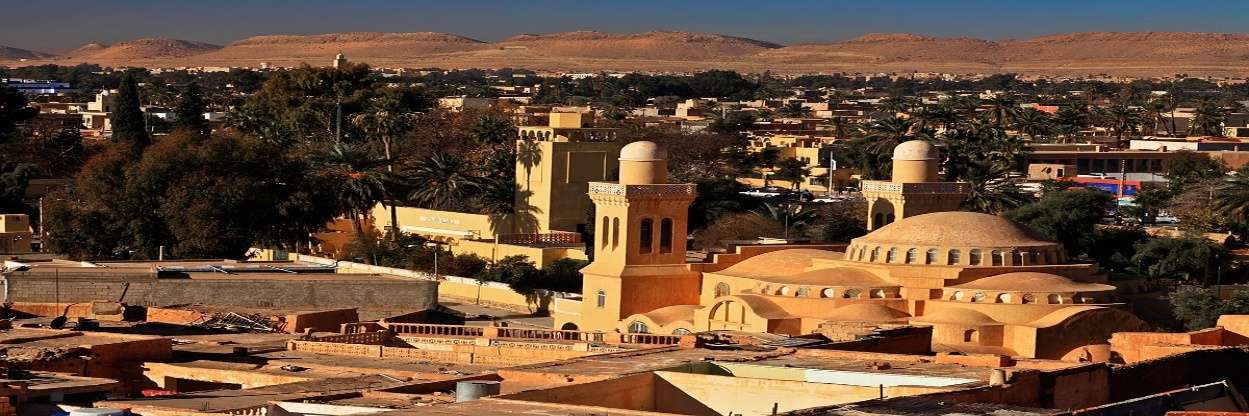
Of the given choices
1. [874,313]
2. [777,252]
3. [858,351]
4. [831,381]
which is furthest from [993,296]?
[831,381]

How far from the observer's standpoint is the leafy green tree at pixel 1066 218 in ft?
177

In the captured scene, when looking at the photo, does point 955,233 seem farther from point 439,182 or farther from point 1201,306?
point 439,182

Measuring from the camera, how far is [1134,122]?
109 m

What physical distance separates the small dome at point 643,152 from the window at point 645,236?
1.09 meters

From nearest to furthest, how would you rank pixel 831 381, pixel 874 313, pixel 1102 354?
1. pixel 831 381
2. pixel 1102 354
3. pixel 874 313

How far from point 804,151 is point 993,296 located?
5497cm

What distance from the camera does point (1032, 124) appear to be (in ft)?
331

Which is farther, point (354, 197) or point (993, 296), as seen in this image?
point (354, 197)

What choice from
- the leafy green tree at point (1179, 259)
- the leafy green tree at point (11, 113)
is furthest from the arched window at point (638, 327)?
the leafy green tree at point (11, 113)

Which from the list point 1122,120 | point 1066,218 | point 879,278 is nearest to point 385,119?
point 1066,218

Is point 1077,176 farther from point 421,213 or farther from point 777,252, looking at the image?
point 777,252

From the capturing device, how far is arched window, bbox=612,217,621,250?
41.0 meters

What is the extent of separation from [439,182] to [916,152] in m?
21.5

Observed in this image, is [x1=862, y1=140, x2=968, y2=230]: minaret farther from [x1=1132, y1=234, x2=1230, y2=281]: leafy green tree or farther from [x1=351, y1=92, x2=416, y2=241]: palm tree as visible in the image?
[x1=351, y1=92, x2=416, y2=241]: palm tree
